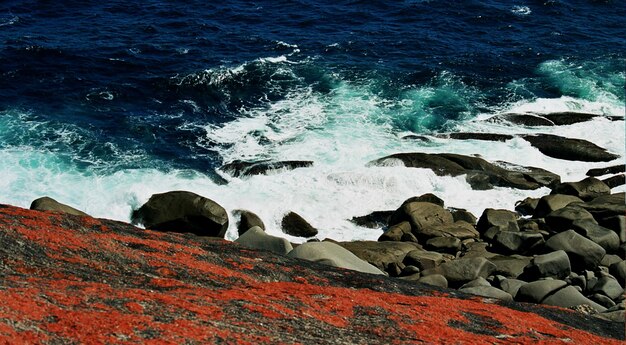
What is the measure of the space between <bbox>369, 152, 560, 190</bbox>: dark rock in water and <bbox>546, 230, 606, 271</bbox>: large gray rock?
904cm

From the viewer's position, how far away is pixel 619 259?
3238 centimetres

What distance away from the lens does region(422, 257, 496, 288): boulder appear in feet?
97.1

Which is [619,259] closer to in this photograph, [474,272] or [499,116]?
[474,272]

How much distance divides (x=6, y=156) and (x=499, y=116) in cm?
3146

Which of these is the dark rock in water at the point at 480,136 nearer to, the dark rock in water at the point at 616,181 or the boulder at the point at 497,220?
the dark rock in water at the point at 616,181

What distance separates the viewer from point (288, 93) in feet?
177

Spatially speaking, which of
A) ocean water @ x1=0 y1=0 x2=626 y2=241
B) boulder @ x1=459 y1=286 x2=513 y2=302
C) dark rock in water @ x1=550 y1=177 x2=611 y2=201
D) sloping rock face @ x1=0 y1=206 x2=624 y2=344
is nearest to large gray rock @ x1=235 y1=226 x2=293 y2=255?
sloping rock face @ x1=0 y1=206 x2=624 y2=344

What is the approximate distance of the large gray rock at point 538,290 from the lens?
26.6 m

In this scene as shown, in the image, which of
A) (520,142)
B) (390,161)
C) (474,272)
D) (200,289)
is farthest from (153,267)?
(520,142)

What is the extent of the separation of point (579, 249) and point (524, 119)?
19.5 metres

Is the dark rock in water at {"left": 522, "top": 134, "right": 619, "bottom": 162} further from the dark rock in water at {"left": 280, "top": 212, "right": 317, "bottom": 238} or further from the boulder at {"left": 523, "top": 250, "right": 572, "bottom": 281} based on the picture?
the dark rock in water at {"left": 280, "top": 212, "right": 317, "bottom": 238}

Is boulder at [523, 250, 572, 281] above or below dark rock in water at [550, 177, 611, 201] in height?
above

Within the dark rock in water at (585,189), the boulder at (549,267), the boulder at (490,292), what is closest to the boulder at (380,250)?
the boulder at (549,267)

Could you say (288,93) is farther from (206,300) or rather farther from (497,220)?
(206,300)
